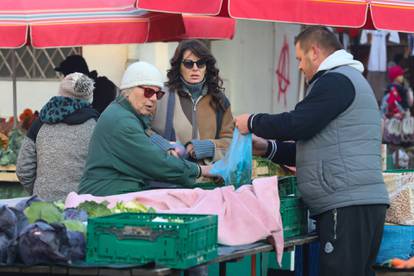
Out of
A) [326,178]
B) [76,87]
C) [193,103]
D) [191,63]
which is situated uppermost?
[191,63]

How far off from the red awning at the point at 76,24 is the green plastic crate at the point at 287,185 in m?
2.51

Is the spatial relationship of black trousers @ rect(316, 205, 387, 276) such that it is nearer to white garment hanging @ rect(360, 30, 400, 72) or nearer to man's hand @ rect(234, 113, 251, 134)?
man's hand @ rect(234, 113, 251, 134)

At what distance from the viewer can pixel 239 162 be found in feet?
20.7

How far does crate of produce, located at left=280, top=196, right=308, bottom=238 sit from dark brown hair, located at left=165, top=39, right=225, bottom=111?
114cm

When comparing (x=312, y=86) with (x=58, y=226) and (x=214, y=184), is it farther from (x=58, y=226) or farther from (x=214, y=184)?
(x=58, y=226)

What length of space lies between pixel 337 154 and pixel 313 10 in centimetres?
197

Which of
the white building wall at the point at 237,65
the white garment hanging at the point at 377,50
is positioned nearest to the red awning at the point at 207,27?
the white building wall at the point at 237,65

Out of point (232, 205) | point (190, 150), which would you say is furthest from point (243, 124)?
point (232, 205)

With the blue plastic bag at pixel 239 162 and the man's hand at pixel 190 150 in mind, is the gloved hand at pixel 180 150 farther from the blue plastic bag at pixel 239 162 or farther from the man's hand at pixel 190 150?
the blue plastic bag at pixel 239 162

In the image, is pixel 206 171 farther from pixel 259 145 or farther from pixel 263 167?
pixel 263 167

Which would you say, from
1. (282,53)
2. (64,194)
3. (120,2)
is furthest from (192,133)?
(282,53)

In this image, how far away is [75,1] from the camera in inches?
350

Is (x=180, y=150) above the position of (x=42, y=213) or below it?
above

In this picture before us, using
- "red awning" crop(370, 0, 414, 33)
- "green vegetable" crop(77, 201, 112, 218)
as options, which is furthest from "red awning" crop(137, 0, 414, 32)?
"green vegetable" crop(77, 201, 112, 218)
